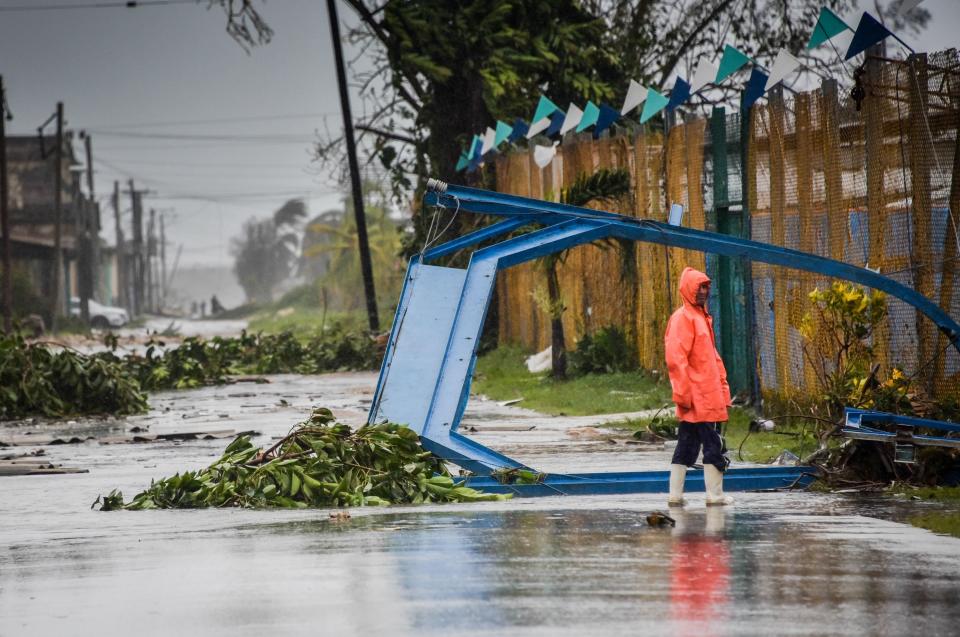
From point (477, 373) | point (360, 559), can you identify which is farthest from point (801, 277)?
point (477, 373)

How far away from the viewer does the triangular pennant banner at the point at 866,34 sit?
13.5m

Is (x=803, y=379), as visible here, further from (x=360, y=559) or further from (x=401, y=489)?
(x=360, y=559)

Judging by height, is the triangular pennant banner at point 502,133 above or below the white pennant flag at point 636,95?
above

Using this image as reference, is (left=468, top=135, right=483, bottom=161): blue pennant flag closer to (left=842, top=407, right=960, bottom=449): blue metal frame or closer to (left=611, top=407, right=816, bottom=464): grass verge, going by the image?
(left=611, top=407, right=816, bottom=464): grass verge

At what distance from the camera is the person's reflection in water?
694cm

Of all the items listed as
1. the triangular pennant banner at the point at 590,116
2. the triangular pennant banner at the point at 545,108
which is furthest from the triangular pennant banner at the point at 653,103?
the triangular pennant banner at the point at 545,108

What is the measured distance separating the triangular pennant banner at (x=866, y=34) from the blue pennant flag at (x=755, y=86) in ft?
9.63

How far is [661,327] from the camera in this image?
21.4 metres

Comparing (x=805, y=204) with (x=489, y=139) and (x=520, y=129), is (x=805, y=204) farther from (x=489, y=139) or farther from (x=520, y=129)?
(x=489, y=139)

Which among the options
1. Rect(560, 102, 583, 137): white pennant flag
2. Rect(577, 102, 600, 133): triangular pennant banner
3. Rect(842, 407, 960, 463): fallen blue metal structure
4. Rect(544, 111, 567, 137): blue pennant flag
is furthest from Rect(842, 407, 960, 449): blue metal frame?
Rect(544, 111, 567, 137): blue pennant flag

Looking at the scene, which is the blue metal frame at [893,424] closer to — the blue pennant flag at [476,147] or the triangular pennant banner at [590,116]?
the triangular pennant banner at [590,116]

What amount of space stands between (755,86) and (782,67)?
1082 mm

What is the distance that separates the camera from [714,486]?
36.8 feet

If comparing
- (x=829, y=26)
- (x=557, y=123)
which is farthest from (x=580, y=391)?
(x=829, y=26)
